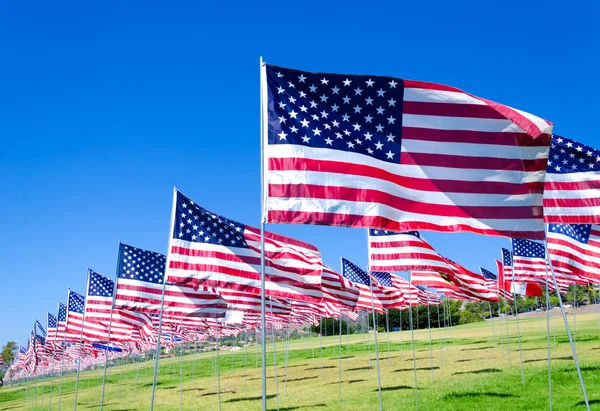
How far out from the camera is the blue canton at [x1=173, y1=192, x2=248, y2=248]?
2042 centimetres

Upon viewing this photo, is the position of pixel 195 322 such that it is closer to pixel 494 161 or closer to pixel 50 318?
pixel 494 161

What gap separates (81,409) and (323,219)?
37422 mm

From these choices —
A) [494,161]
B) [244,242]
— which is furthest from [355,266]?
[494,161]

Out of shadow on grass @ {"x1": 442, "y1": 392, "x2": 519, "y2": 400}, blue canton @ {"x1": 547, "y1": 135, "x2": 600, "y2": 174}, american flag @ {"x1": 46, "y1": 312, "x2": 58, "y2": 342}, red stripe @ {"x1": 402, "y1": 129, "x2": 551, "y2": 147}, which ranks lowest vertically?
shadow on grass @ {"x1": 442, "y1": 392, "x2": 519, "y2": 400}

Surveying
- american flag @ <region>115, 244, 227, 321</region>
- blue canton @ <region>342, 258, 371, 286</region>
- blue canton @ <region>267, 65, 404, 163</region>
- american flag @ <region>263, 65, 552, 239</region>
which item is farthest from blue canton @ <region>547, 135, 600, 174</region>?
blue canton @ <region>342, 258, 371, 286</region>

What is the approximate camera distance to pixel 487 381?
2523 centimetres

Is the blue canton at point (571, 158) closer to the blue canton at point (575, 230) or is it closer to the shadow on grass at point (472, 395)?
the shadow on grass at point (472, 395)

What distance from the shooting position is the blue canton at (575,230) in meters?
26.7

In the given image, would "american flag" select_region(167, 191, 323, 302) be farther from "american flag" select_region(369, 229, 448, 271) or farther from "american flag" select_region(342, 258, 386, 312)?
"american flag" select_region(342, 258, 386, 312)

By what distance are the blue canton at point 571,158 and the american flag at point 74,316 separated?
2981 centimetres

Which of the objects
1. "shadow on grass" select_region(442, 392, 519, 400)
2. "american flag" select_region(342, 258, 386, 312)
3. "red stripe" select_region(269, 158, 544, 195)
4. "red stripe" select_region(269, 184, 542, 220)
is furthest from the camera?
"american flag" select_region(342, 258, 386, 312)

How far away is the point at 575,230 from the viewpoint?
2717 centimetres

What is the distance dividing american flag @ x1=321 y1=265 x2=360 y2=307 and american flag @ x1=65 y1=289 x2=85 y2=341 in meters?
17.5

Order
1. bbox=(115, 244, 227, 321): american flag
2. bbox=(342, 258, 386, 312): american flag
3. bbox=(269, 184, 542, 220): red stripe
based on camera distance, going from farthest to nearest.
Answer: bbox=(342, 258, 386, 312): american flag → bbox=(115, 244, 227, 321): american flag → bbox=(269, 184, 542, 220): red stripe
